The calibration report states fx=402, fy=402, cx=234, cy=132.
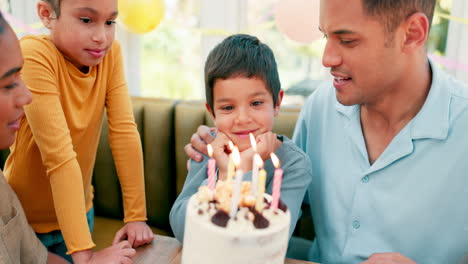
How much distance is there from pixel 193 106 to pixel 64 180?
0.95 meters

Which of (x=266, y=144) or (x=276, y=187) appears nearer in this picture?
(x=276, y=187)

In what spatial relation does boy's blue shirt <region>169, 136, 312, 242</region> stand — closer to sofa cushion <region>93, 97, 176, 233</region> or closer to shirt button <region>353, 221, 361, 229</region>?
shirt button <region>353, 221, 361, 229</region>

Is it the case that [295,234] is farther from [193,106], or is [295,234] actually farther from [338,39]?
[338,39]

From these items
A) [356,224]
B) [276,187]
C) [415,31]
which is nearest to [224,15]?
[415,31]

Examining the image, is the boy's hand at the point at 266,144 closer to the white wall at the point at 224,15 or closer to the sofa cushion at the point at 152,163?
the sofa cushion at the point at 152,163

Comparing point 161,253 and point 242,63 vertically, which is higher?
point 242,63

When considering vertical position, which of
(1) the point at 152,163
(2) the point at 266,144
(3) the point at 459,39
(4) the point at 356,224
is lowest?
(1) the point at 152,163

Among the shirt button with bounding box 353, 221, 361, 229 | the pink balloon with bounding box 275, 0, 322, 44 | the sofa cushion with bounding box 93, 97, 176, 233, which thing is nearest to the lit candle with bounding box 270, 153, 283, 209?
the shirt button with bounding box 353, 221, 361, 229

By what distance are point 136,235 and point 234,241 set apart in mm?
614

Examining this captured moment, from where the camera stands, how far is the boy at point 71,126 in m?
1.17

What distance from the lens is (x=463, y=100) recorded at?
4.14 ft

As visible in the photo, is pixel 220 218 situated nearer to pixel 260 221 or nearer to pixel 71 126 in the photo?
pixel 260 221

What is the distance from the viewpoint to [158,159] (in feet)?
6.80

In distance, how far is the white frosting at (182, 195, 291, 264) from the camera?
27.4 inches
